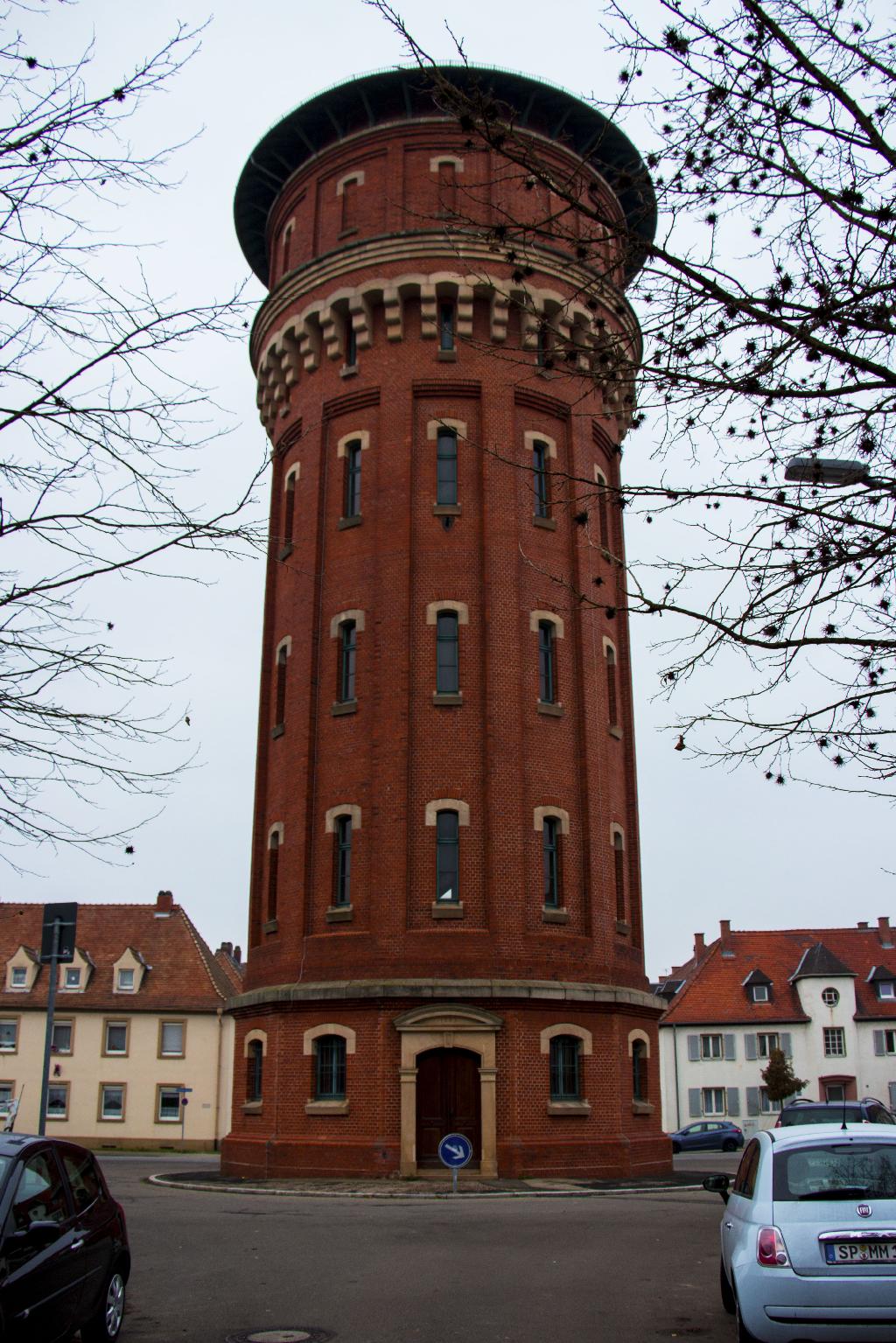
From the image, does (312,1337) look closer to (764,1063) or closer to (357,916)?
(357,916)

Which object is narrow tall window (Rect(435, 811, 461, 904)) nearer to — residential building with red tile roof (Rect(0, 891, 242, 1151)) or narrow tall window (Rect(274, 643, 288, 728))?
narrow tall window (Rect(274, 643, 288, 728))

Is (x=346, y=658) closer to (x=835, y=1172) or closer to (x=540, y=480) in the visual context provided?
(x=540, y=480)

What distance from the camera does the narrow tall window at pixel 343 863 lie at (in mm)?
25781

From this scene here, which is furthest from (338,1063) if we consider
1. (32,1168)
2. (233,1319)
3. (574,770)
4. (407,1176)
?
(32,1168)

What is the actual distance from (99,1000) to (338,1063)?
28139 millimetres

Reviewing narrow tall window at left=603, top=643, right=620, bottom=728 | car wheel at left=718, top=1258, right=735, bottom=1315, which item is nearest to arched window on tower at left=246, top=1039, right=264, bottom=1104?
narrow tall window at left=603, top=643, right=620, bottom=728

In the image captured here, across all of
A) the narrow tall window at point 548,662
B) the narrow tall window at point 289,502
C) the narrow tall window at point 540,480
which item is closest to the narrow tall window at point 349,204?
the narrow tall window at point 289,502

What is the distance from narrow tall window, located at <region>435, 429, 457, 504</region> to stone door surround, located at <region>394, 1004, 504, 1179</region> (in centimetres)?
1095

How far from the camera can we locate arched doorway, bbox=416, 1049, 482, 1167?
2377 centimetres

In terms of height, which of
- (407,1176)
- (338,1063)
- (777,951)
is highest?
(777,951)

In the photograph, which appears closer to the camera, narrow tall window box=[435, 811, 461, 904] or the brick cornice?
the brick cornice

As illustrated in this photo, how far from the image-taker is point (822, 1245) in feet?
23.5

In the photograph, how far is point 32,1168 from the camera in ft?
25.4

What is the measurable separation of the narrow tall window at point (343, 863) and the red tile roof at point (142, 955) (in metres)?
25.1
